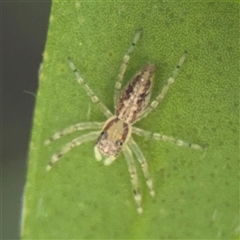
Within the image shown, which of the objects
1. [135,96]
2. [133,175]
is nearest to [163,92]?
[135,96]

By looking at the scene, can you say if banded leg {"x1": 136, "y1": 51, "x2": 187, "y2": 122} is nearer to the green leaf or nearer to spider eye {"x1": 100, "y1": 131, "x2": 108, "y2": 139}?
the green leaf

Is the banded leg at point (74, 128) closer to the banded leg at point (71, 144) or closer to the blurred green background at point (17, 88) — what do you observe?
the banded leg at point (71, 144)

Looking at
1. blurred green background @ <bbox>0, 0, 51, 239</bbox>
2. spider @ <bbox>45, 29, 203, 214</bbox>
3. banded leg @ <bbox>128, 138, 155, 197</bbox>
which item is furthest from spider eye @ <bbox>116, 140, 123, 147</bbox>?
blurred green background @ <bbox>0, 0, 51, 239</bbox>

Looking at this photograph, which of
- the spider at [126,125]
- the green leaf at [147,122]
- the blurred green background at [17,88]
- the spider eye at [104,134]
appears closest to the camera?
the green leaf at [147,122]

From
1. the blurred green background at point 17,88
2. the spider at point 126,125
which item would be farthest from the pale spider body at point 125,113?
the blurred green background at point 17,88

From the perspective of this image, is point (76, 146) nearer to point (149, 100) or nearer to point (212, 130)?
point (149, 100)

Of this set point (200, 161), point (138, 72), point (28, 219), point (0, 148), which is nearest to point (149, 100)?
point (138, 72)
